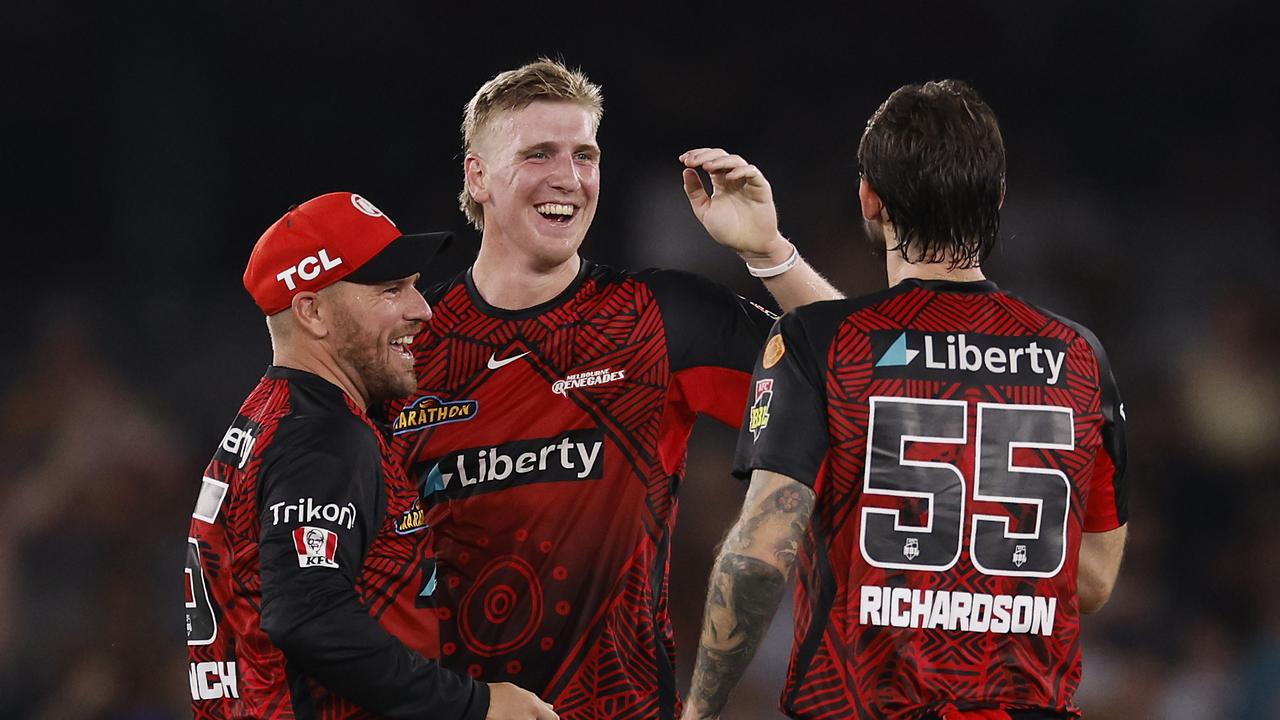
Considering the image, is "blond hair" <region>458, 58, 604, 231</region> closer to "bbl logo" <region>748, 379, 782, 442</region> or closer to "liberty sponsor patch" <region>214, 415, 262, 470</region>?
"liberty sponsor patch" <region>214, 415, 262, 470</region>

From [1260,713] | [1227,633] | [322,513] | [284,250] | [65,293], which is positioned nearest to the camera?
[322,513]

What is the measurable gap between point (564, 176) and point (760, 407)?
1078 mm

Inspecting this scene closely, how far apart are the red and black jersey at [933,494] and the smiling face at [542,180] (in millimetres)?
1000

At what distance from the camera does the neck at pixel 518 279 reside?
3197 millimetres

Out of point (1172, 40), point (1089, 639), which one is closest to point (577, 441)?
point (1089, 639)

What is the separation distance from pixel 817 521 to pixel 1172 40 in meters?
6.45

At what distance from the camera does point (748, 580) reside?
2324 mm

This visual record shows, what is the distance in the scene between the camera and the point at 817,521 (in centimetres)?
239

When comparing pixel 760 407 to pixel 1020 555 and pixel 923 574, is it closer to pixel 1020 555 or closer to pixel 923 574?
pixel 923 574

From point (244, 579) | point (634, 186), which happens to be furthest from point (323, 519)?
point (634, 186)

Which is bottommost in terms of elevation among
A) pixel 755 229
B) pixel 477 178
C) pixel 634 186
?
pixel 755 229

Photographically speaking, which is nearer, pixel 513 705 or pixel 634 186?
pixel 513 705

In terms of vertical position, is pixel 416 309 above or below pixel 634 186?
below

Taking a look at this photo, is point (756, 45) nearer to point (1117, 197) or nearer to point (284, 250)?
point (1117, 197)
